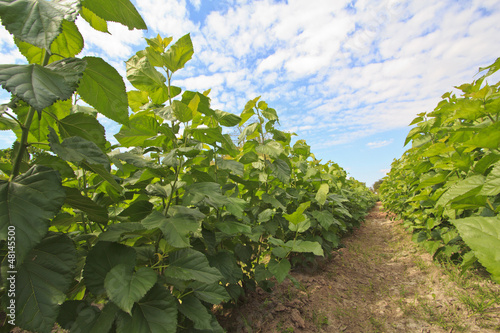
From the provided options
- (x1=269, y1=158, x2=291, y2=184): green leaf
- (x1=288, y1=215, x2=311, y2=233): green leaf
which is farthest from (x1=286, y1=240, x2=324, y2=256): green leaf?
(x1=269, y1=158, x2=291, y2=184): green leaf

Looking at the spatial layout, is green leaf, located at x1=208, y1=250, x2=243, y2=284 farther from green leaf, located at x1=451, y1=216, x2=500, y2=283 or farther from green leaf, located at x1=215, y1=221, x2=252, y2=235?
green leaf, located at x1=451, y1=216, x2=500, y2=283

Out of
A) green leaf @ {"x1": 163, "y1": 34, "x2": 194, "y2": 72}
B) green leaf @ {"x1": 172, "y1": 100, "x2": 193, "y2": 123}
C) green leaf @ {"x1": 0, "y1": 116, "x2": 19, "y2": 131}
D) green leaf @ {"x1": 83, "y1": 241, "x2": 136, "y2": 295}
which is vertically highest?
green leaf @ {"x1": 163, "y1": 34, "x2": 194, "y2": 72}

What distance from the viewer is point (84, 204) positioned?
1.04 metres

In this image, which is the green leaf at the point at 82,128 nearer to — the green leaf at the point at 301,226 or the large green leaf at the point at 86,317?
the large green leaf at the point at 86,317

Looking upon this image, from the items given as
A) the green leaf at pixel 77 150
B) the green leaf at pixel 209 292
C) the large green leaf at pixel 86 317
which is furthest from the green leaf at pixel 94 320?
the green leaf at pixel 77 150

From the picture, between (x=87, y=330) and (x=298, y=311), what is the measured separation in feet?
6.96

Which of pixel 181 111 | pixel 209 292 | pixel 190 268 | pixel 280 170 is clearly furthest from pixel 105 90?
pixel 280 170

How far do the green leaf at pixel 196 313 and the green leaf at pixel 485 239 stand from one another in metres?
1.20

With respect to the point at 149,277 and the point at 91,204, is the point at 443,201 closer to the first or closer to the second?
the point at 149,277

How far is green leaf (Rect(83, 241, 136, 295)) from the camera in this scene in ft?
3.31

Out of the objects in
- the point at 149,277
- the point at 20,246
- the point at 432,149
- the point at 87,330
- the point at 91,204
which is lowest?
the point at 87,330

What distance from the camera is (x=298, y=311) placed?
250 centimetres

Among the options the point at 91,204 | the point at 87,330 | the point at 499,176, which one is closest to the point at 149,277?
the point at 87,330

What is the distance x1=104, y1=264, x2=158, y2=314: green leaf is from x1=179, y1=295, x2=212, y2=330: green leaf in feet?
1.17
